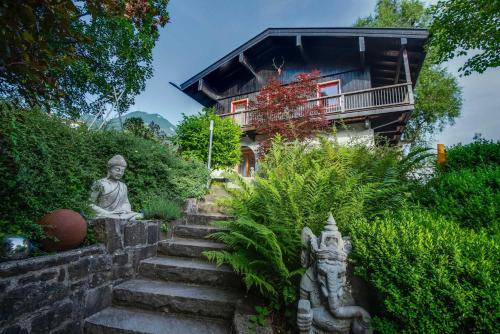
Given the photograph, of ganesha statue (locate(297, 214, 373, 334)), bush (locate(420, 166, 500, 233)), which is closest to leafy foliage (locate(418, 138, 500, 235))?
bush (locate(420, 166, 500, 233))

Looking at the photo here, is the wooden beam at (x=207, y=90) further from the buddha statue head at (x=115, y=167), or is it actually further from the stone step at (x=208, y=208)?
the buddha statue head at (x=115, y=167)

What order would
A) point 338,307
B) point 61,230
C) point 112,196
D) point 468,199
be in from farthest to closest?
point 112,196
point 468,199
point 61,230
point 338,307

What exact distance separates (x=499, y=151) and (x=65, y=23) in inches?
196

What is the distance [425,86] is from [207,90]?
14514mm

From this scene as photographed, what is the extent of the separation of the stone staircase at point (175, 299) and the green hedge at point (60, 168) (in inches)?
40.4

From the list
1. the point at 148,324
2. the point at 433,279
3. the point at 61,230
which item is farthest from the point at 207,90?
the point at 433,279

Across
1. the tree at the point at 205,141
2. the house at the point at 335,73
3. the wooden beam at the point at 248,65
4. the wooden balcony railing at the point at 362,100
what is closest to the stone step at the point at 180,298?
the tree at the point at 205,141

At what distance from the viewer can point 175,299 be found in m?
2.49

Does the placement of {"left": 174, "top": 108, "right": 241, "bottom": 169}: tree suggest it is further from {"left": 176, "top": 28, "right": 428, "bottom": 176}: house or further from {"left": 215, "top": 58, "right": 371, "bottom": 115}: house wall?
{"left": 215, "top": 58, "right": 371, "bottom": 115}: house wall

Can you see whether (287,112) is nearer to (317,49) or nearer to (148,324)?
(317,49)

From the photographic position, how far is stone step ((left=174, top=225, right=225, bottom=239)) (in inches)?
148

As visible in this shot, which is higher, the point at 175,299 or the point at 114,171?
the point at 114,171

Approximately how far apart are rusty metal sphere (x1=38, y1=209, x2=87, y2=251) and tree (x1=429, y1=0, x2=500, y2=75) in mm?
8044

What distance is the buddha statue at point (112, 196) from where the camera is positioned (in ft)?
10.1
